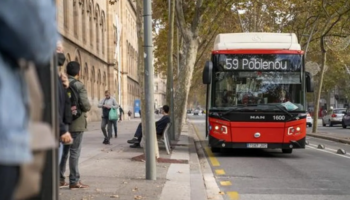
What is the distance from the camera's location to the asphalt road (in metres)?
7.41

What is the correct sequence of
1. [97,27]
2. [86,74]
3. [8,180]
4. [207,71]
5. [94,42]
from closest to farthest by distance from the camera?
1. [8,180]
2. [207,71]
3. [86,74]
4. [94,42]
5. [97,27]

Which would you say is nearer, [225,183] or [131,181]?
[131,181]

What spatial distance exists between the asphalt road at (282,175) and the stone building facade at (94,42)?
1802 cm

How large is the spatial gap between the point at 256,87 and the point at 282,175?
12.3 feet

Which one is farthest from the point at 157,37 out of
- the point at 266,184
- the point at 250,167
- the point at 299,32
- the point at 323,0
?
the point at 266,184

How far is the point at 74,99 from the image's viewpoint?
21.0ft

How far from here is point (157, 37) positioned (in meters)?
36.7

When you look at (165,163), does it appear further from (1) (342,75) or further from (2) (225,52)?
(1) (342,75)

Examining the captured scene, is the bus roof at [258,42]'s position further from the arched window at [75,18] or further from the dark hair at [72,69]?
the arched window at [75,18]

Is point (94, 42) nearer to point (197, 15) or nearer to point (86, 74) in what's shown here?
point (86, 74)

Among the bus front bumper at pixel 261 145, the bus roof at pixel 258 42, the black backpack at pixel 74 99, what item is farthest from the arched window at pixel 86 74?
the black backpack at pixel 74 99

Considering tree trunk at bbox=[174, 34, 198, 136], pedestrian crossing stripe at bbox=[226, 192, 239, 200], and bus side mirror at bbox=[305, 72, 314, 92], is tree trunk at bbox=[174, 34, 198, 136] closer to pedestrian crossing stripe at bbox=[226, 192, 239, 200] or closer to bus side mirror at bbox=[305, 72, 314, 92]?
bus side mirror at bbox=[305, 72, 314, 92]

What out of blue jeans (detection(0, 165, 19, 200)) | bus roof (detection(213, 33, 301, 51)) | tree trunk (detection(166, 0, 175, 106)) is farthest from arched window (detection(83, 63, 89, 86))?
blue jeans (detection(0, 165, 19, 200))

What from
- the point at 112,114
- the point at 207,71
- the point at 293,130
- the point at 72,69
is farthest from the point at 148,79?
the point at 112,114
